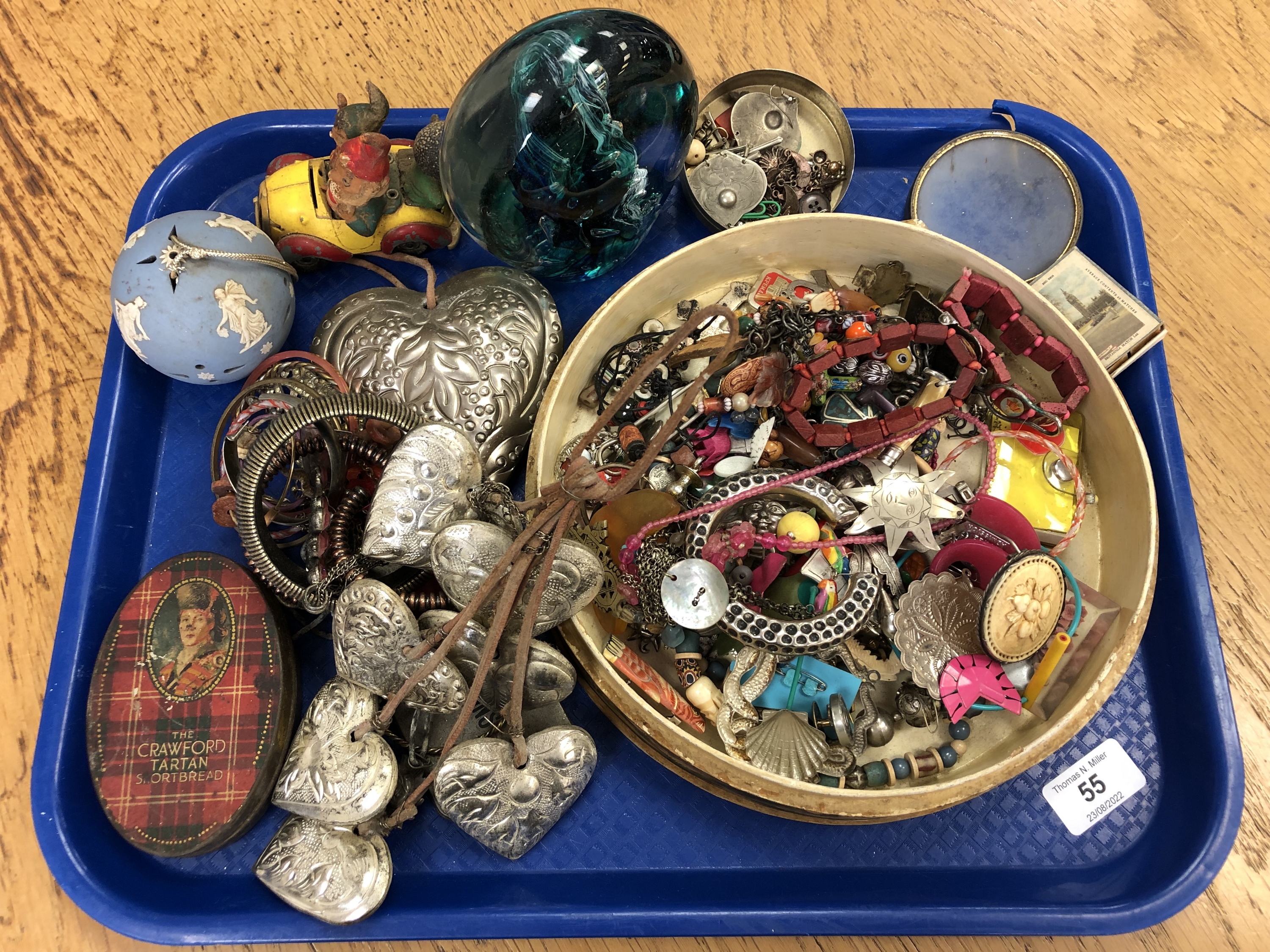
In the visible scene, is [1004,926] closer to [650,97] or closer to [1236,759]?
[1236,759]

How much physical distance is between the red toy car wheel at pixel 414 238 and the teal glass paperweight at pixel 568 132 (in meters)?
0.19

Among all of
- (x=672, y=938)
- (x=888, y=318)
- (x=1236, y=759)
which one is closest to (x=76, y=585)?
(x=672, y=938)

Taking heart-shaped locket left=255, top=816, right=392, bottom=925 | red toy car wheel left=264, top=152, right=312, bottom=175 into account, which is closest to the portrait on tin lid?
heart-shaped locket left=255, top=816, right=392, bottom=925

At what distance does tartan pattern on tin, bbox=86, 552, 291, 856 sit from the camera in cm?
113

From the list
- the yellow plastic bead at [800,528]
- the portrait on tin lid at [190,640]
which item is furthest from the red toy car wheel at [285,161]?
the yellow plastic bead at [800,528]

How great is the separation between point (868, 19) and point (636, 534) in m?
1.24

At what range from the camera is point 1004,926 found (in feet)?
3.79

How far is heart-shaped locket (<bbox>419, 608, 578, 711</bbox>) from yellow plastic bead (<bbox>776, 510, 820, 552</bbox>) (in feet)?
1.06

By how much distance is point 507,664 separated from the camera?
3.44 ft

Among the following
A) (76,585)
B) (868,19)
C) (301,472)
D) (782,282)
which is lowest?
(76,585)

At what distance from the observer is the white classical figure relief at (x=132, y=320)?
120 cm

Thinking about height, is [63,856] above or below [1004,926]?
below

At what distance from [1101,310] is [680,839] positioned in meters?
1.03

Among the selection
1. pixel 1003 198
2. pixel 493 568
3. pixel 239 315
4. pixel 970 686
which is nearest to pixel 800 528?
pixel 970 686
